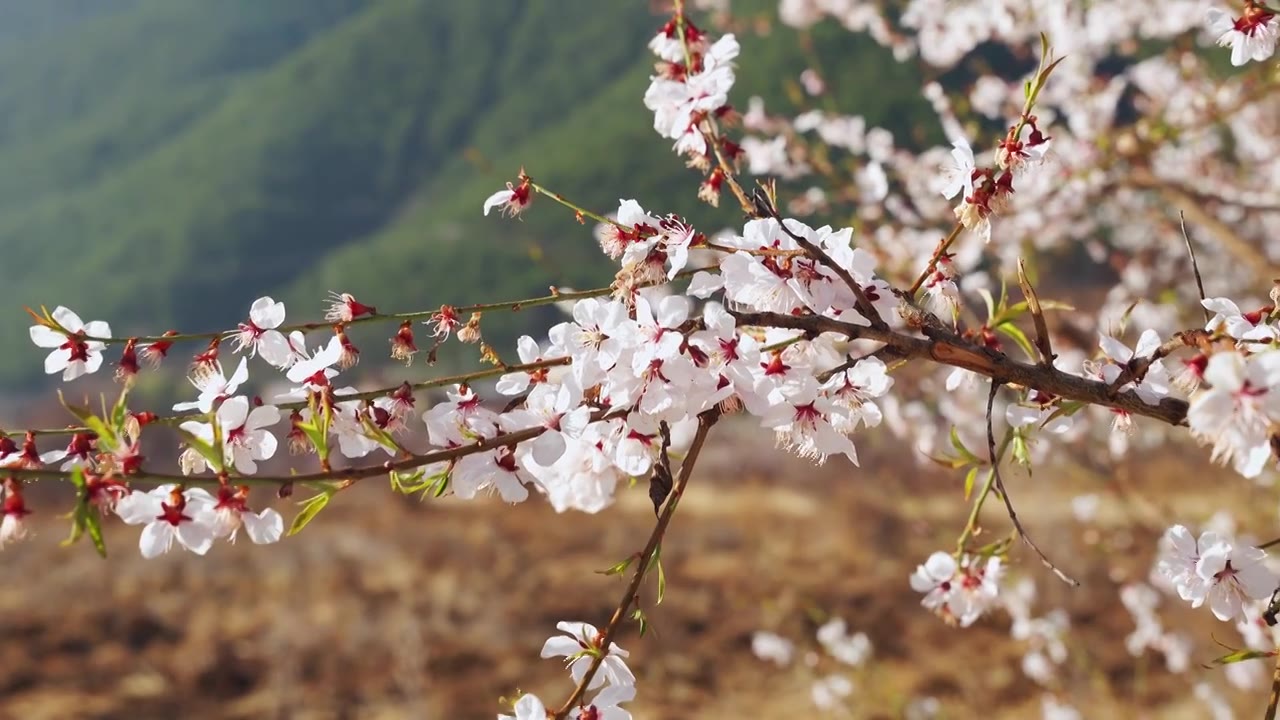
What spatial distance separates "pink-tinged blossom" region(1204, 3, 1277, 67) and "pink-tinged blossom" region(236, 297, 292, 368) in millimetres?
1239

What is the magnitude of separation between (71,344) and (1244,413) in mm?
1219

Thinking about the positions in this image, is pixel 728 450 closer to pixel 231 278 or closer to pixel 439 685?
pixel 439 685

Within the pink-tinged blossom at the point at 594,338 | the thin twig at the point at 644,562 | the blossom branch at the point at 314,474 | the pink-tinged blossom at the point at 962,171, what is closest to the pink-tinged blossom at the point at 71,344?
the blossom branch at the point at 314,474

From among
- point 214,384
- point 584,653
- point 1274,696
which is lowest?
point 1274,696

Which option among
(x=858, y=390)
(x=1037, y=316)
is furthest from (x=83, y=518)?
(x=1037, y=316)

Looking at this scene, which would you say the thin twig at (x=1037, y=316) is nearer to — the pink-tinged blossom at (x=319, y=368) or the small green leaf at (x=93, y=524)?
the pink-tinged blossom at (x=319, y=368)

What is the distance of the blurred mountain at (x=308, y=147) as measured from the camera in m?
37.7

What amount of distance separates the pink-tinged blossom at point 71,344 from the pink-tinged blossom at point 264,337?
153 mm

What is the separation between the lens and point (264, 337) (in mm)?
1165

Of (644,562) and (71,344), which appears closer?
(644,562)

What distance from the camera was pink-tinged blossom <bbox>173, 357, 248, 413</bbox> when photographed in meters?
1.02

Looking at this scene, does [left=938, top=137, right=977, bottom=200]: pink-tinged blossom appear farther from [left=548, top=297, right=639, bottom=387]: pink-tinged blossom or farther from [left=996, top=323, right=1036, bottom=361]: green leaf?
[left=548, top=297, right=639, bottom=387]: pink-tinged blossom

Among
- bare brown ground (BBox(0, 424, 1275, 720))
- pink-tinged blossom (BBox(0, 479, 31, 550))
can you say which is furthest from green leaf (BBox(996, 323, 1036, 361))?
bare brown ground (BBox(0, 424, 1275, 720))

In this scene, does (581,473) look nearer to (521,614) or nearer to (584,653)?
(584,653)
